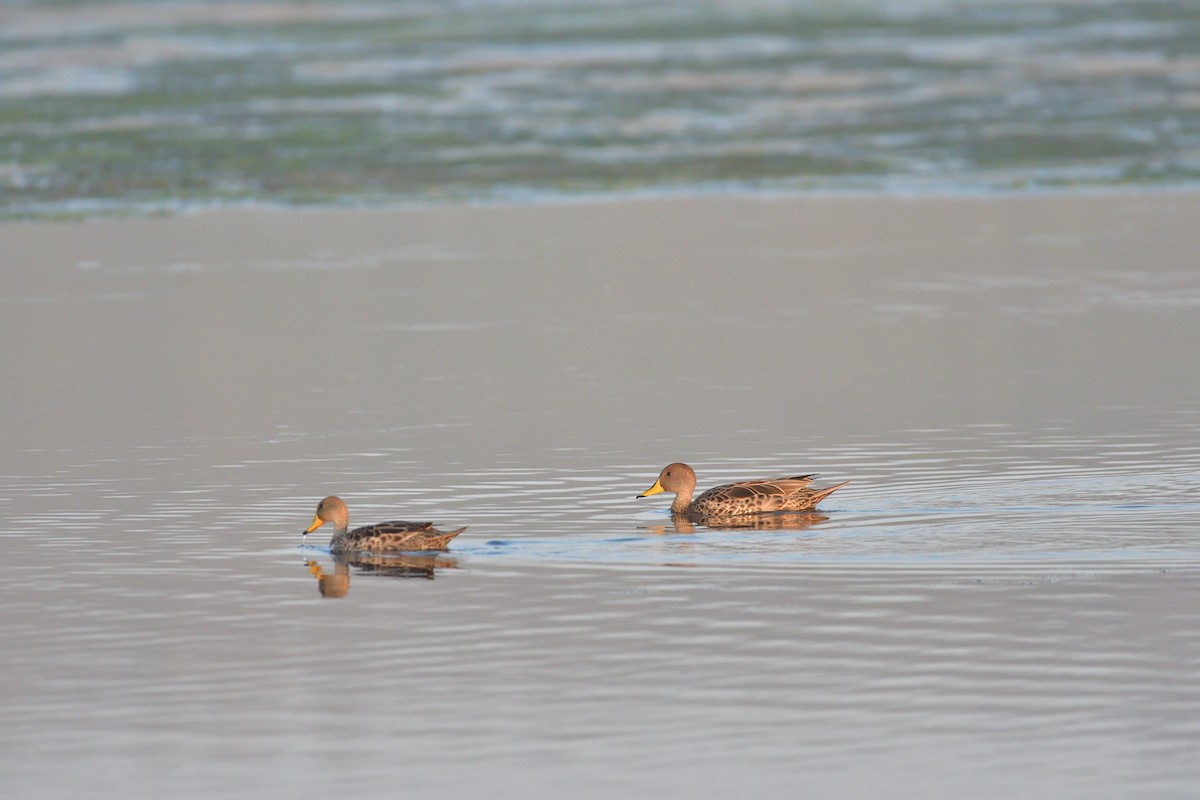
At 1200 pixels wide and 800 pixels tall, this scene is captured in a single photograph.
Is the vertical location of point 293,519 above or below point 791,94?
below

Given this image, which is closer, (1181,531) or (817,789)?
(817,789)

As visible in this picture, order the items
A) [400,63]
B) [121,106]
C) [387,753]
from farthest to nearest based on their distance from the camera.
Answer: [400,63] → [121,106] → [387,753]

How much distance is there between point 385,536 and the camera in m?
11.8

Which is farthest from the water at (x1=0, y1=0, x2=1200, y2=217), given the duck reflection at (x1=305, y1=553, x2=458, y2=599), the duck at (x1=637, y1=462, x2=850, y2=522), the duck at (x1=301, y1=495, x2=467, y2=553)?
the duck reflection at (x1=305, y1=553, x2=458, y2=599)

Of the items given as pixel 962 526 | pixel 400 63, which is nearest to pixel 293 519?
pixel 962 526

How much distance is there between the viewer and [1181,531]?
1172 centimetres

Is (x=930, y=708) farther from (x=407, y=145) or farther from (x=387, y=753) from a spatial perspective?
(x=407, y=145)

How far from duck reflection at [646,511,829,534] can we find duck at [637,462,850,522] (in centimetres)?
2

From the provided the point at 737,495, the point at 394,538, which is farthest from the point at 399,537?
the point at 737,495

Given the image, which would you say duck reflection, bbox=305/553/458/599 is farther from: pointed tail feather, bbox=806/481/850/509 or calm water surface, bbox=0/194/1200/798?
pointed tail feather, bbox=806/481/850/509

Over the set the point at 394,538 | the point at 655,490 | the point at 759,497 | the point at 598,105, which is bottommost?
the point at 394,538

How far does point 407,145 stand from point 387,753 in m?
32.2

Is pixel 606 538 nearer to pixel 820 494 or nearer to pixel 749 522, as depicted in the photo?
pixel 749 522

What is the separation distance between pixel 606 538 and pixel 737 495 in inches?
36.8
